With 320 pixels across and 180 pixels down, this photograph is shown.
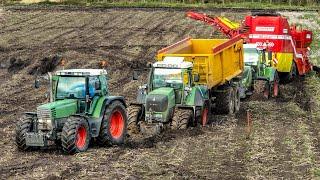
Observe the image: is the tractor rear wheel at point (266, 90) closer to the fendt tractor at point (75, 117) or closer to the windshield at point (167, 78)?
the windshield at point (167, 78)

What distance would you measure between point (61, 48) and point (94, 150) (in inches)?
800

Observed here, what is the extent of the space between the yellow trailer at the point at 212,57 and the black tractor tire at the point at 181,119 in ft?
6.42

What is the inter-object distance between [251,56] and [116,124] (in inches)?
413

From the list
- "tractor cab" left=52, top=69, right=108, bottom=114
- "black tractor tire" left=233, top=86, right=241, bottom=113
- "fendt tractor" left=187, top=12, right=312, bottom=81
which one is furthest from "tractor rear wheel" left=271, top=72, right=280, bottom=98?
"tractor cab" left=52, top=69, right=108, bottom=114

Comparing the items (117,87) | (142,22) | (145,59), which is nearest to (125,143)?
(117,87)

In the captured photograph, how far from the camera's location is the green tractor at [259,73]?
25.9 meters

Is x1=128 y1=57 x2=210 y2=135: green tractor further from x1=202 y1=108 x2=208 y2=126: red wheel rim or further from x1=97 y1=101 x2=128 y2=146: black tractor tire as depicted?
x1=97 y1=101 x2=128 y2=146: black tractor tire

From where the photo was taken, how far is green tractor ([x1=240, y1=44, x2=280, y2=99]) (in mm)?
25905

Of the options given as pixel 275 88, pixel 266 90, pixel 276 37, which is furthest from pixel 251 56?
pixel 276 37

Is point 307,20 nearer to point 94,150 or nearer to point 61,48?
point 61,48

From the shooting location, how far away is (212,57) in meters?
21.2

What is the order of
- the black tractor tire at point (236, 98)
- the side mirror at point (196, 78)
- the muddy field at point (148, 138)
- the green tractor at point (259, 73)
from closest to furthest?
the muddy field at point (148, 138), the side mirror at point (196, 78), the black tractor tire at point (236, 98), the green tractor at point (259, 73)

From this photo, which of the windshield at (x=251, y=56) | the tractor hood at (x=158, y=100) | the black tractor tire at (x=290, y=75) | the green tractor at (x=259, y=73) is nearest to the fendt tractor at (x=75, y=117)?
the tractor hood at (x=158, y=100)

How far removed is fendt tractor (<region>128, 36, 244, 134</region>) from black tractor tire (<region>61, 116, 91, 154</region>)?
273 centimetres
